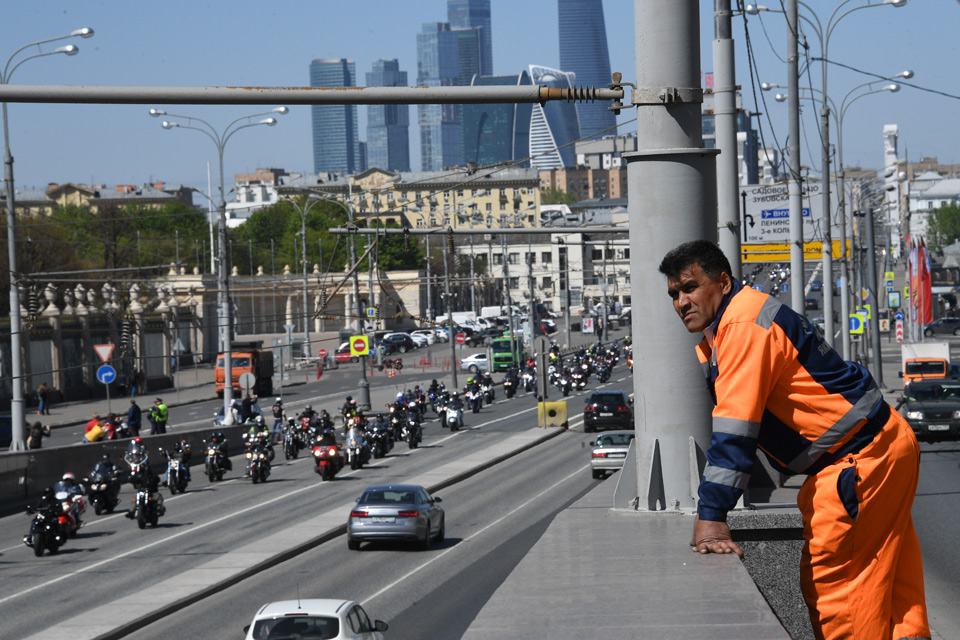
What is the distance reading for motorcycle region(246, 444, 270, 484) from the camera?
3128cm

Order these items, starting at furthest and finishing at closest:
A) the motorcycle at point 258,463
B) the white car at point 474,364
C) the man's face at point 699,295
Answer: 1. the white car at point 474,364
2. the motorcycle at point 258,463
3. the man's face at point 699,295

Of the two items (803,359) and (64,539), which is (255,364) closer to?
(64,539)

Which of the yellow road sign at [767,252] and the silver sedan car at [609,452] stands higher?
the yellow road sign at [767,252]

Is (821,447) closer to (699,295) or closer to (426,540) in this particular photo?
(699,295)

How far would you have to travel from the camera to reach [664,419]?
259 inches

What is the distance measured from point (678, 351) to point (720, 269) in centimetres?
256

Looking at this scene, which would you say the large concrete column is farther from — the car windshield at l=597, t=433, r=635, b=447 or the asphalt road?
the car windshield at l=597, t=433, r=635, b=447

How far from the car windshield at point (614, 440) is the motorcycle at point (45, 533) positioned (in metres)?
13.3

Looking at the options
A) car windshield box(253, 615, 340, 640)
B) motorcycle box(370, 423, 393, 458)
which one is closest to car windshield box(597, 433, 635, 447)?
motorcycle box(370, 423, 393, 458)

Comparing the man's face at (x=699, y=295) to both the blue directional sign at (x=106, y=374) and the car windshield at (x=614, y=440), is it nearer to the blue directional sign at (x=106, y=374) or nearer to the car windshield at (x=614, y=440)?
the car windshield at (x=614, y=440)

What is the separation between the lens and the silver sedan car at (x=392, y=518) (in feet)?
69.1

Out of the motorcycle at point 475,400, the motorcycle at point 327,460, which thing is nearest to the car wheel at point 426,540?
the motorcycle at point 327,460

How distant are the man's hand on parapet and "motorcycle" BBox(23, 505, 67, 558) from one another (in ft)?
62.0

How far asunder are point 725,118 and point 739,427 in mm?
10882
